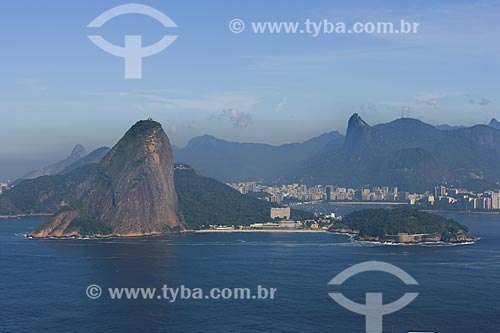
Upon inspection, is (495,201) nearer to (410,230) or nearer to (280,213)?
(280,213)

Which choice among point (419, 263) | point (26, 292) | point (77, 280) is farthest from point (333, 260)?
point (26, 292)

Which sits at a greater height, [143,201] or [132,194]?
[132,194]

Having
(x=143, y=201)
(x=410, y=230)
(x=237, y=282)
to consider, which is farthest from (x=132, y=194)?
(x=237, y=282)

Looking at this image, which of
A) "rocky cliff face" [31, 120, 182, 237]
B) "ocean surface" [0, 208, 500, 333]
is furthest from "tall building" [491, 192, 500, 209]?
"rocky cliff face" [31, 120, 182, 237]

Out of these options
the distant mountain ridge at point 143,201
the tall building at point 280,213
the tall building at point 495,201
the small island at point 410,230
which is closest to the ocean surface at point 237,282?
the small island at point 410,230

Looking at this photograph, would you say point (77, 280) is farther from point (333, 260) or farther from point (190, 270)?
point (333, 260)
